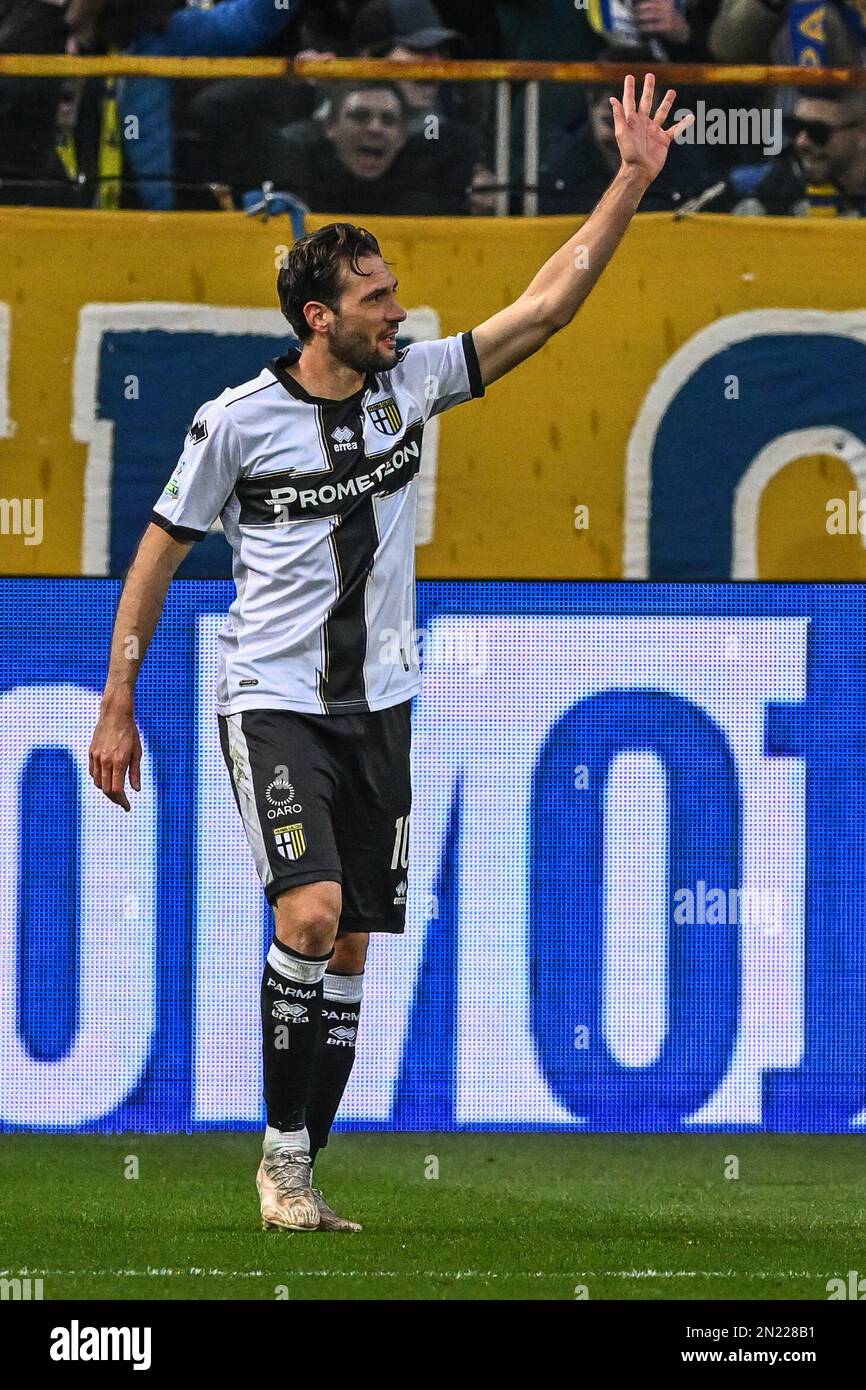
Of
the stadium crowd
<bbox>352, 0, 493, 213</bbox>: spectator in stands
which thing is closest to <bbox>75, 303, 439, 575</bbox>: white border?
the stadium crowd

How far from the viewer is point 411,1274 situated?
4.08 metres

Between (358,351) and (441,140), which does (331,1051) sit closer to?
(358,351)

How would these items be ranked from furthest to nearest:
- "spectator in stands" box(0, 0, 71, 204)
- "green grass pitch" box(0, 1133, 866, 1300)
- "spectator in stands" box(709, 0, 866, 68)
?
"spectator in stands" box(709, 0, 866, 68) → "spectator in stands" box(0, 0, 71, 204) → "green grass pitch" box(0, 1133, 866, 1300)

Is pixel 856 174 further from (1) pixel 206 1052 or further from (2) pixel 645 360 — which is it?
(1) pixel 206 1052

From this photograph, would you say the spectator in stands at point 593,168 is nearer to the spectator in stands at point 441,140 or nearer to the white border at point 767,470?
the spectator in stands at point 441,140

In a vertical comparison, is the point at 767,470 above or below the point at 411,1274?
above

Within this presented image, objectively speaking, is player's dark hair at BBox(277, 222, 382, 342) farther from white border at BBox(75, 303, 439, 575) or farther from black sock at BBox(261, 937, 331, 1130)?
white border at BBox(75, 303, 439, 575)

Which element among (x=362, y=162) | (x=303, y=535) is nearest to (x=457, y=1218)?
(x=303, y=535)

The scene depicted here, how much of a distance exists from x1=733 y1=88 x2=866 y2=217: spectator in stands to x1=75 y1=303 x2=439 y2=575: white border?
1128 mm

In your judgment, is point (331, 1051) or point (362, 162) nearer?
point (331, 1051)

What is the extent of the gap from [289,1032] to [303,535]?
3.24 feet

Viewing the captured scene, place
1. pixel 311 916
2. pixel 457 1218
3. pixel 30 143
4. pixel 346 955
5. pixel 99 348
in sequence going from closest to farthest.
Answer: pixel 311 916
pixel 346 955
pixel 457 1218
pixel 99 348
pixel 30 143

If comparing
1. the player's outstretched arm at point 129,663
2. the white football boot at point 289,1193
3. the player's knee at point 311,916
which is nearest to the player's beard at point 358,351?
the player's outstretched arm at point 129,663

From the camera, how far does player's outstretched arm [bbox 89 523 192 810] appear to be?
4.39 metres
